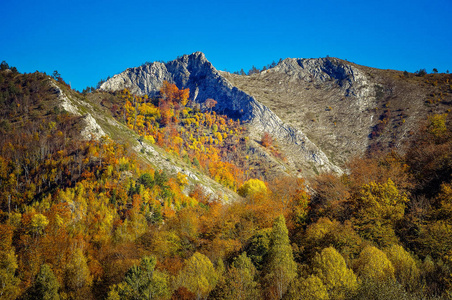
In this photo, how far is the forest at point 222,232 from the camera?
3472 centimetres

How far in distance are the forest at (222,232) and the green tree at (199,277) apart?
6.8 inches

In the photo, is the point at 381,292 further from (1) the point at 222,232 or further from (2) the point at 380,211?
(1) the point at 222,232

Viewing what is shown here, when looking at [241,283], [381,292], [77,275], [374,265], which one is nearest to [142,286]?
[241,283]

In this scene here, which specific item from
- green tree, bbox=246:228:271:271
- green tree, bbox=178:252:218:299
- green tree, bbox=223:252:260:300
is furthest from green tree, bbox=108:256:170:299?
green tree, bbox=246:228:271:271

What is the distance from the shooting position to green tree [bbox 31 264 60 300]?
51.0 metres

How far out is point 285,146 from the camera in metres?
198

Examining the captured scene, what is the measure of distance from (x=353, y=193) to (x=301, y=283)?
24366 millimetres

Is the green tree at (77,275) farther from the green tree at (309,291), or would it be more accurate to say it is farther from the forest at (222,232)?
the green tree at (309,291)

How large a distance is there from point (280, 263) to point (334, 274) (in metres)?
9.87

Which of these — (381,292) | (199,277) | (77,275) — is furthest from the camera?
(77,275)

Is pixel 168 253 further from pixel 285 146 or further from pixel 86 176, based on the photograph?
pixel 285 146

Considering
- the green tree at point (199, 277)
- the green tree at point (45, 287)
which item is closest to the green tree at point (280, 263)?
the green tree at point (199, 277)

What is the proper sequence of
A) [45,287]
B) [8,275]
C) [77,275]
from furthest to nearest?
[77,275]
[8,275]
[45,287]

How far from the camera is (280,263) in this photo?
41.3 m
